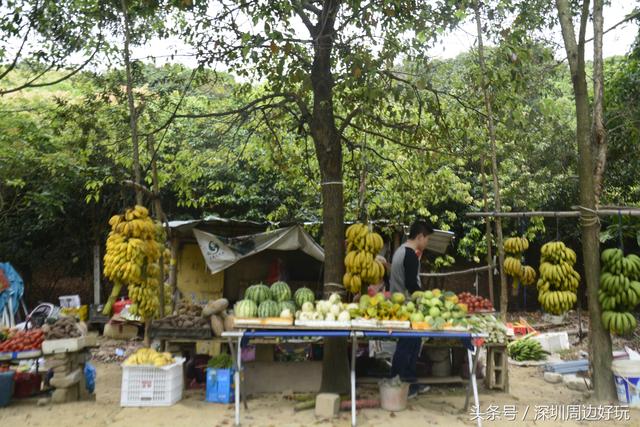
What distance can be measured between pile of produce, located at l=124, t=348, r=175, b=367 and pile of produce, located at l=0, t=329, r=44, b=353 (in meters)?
1.35

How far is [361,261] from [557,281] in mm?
2542

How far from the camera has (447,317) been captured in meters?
5.91

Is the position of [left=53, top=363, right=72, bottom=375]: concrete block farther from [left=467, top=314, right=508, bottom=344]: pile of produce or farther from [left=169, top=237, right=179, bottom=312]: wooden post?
[left=467, top=314, right=508, bottom=344]: pile of produce

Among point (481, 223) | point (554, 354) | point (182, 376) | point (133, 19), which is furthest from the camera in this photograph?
point (481, 223)

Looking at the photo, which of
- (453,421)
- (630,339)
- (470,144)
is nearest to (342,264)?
(453,421)

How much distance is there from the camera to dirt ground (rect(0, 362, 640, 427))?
19.2 ft

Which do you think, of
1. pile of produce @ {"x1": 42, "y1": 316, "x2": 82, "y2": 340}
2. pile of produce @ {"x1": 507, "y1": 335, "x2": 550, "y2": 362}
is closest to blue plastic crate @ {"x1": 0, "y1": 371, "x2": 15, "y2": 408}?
pile of produce @ {"x1": 42, "y1": 316, "x2": 82, "y2": 340}

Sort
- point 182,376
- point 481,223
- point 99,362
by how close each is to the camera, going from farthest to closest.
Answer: point 481,223, point 99,362, point 182,376

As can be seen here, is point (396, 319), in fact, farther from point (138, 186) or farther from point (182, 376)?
point (138, 186)

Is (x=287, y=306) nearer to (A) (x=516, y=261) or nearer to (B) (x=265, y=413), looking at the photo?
(B) (x=265, y=413)

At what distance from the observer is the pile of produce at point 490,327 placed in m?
5.94

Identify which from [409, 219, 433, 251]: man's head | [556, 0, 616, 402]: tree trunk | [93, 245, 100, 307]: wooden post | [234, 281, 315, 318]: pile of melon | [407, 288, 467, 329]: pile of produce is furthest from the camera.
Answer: [93, 245, 100, 307]: wooden post

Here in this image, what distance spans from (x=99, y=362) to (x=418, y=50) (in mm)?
7818

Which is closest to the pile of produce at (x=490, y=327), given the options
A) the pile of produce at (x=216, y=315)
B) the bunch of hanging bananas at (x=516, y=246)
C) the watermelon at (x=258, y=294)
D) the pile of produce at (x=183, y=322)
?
the bunch of hanging bananas at (x=516, y=246)
